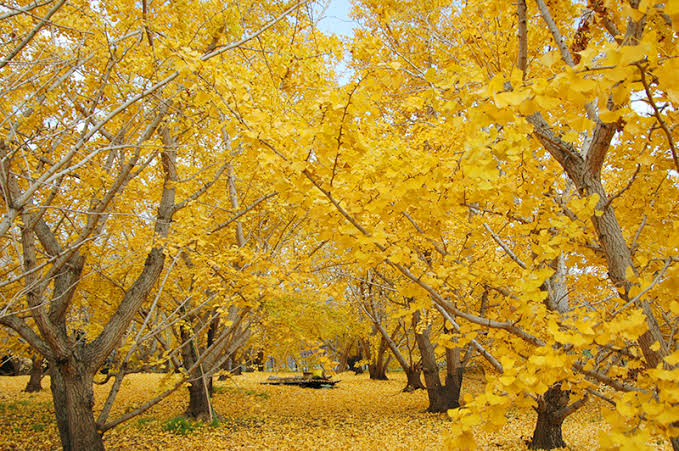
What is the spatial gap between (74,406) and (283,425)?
5149mm

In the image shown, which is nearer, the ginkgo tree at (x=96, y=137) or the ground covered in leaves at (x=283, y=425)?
the ginkgo tree at (x=96, y=137)

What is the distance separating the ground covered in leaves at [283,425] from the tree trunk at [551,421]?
74 cm

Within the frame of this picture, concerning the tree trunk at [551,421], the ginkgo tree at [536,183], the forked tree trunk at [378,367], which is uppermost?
the ginkgo tree at [536,183]

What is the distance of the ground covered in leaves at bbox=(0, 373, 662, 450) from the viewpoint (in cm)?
652

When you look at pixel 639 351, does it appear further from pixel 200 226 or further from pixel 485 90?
pixel 200 226

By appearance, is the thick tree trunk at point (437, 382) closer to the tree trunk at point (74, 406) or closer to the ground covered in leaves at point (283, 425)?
the ground covered in leaves at point (283, 425)

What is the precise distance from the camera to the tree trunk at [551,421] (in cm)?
519

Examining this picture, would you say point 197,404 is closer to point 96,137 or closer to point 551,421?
point 96,137

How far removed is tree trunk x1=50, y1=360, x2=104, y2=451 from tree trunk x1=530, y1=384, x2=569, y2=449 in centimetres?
537

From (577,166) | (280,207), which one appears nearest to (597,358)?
(577,166)

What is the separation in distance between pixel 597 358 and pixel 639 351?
0.64 metres

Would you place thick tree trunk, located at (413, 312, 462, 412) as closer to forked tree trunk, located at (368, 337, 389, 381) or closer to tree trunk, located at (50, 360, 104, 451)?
tree trunk, located at (50, 360, 104, 451)

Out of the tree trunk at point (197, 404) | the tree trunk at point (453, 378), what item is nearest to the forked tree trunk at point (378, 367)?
the tree trunk at point (453, 378)

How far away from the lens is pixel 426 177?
5.43ft
